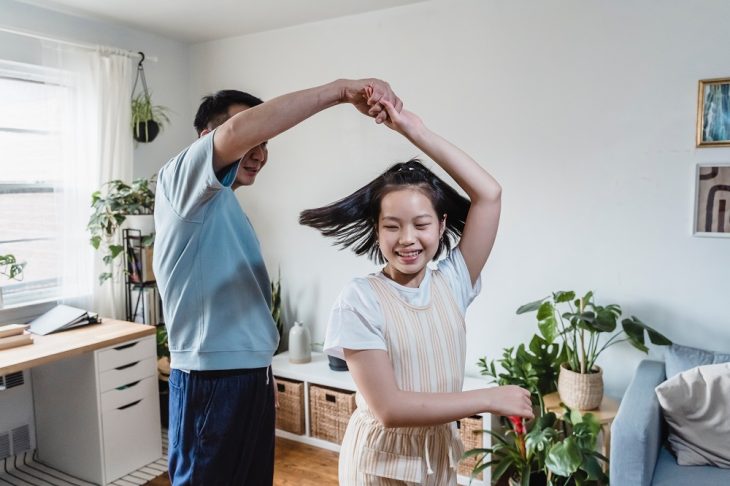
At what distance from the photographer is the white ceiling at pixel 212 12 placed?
3023 millimetres

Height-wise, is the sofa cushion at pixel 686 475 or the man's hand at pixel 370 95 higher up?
the man's hand at pixel 370 95

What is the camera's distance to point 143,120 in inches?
139

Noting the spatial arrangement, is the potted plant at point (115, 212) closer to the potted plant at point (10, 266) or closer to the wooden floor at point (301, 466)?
the potted plant at point (10, 266)

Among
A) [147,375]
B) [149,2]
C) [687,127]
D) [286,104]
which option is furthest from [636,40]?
[147,375]

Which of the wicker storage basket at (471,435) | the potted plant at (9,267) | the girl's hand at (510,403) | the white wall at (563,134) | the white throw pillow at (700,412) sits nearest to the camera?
the girl's hand at (510,403)

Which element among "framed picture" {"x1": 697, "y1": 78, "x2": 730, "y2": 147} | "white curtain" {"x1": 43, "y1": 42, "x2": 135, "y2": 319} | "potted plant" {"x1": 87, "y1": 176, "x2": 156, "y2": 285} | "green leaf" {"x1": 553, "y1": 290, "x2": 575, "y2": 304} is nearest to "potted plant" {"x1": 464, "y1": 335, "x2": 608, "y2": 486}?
"green leaf" {"x1": 553, "y1": 290, "x2": 575, "y2": 304}

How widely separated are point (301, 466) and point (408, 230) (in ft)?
7.43

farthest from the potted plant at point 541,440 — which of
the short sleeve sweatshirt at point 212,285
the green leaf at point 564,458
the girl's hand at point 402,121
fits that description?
the girl's hand at point 402,121

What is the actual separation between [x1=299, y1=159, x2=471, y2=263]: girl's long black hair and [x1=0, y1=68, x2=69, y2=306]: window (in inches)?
94.6

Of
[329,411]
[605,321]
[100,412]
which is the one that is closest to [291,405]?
[329,411]

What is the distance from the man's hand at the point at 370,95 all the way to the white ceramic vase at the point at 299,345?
2309 millimetres

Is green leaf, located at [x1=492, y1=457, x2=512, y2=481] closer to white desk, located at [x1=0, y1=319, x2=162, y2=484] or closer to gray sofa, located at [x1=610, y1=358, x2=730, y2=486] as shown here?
gray sofa, located at [x1=610, y1=358, x2=730, y2=486]

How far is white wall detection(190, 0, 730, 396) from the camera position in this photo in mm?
2496

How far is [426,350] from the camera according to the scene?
1.09m
